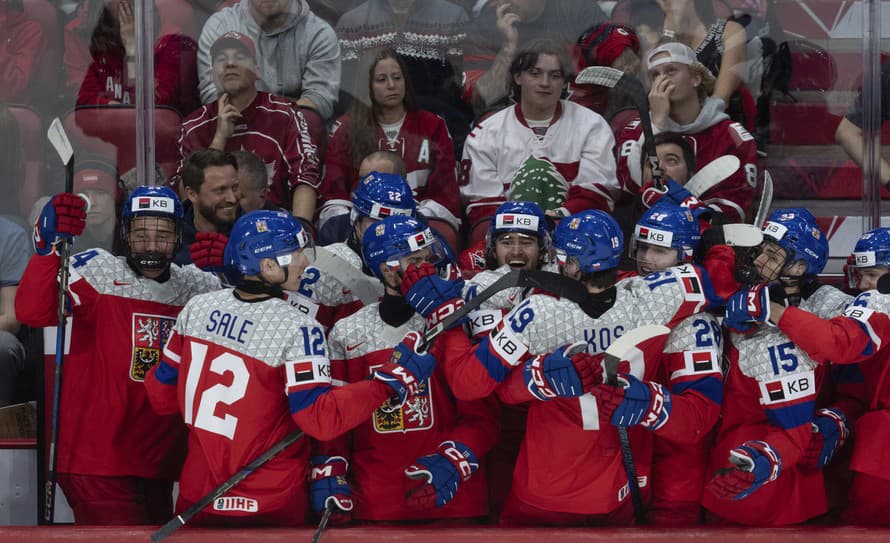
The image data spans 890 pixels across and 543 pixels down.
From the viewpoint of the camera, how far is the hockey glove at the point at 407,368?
10.4ft

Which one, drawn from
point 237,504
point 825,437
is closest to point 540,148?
point 825,437

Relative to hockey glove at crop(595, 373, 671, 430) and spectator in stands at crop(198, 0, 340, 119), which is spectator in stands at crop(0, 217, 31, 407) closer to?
spectator in stands at crop(198, 0, 340, 119)

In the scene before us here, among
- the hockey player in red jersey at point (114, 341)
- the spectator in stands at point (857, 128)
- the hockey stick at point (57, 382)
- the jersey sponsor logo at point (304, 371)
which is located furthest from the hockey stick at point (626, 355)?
the spectator in stands at point (857, 128)

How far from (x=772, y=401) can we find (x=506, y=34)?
6.79 feet

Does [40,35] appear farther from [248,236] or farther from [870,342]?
[870,342]

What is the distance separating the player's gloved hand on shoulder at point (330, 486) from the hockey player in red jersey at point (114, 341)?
561mm

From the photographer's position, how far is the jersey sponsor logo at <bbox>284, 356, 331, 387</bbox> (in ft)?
10.4

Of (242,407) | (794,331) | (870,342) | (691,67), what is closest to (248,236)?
(242,407)

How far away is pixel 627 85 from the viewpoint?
464 cm

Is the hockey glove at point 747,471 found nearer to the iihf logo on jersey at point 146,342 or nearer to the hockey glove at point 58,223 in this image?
the iihf logo on jersey at point 146,342

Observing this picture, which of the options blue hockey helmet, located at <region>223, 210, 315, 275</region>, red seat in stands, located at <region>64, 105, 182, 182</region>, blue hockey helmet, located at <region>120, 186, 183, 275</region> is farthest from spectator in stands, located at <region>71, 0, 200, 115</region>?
blue hockey helmet, located at <region>223, 210, 315, 275</region>

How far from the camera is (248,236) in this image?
3277mm

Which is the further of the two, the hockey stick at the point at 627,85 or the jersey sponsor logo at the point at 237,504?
the hockey stick at the point at 627,85

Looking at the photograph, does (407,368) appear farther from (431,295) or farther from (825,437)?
(825,437)
